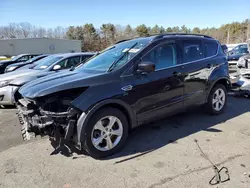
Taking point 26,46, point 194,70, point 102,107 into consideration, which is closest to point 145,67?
point 102,107

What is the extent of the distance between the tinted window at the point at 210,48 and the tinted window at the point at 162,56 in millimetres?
1119

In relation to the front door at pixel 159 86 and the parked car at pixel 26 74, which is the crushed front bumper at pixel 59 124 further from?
the parked car at pixel 26 74

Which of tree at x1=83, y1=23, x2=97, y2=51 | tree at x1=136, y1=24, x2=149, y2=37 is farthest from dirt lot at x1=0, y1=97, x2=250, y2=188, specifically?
tree at x1=136, y1=24, x2=149, y2=37

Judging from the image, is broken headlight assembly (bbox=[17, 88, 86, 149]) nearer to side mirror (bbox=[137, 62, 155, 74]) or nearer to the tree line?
side mirror (bbox=[137, 62, 155, 74])

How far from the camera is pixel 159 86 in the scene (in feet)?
13.0

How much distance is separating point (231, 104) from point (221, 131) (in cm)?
231

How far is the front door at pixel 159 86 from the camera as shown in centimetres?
370

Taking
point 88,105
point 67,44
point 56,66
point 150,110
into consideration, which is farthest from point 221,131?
point 67,44

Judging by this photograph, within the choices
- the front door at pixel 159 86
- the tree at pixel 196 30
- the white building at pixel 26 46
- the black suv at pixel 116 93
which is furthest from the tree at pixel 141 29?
the front door at pixel 159 86

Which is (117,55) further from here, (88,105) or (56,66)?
(56,66)

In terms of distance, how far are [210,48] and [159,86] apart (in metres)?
1.99

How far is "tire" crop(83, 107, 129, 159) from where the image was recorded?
130 inches

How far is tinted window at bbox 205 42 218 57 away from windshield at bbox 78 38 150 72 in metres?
1.64

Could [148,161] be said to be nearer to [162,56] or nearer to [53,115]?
[53,115]
